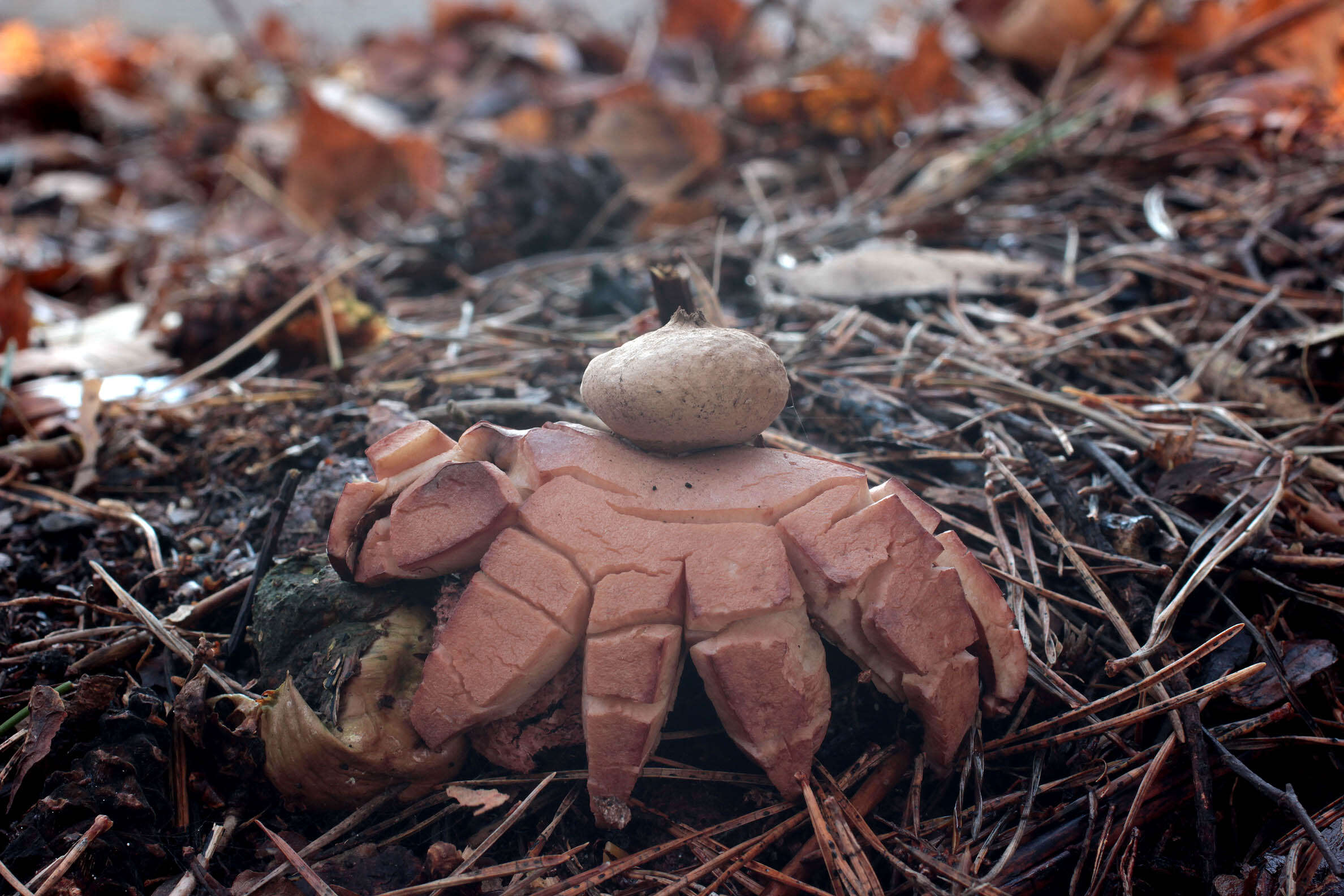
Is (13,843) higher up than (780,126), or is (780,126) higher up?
(780,126)

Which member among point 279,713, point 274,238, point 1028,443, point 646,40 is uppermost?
point 646,40

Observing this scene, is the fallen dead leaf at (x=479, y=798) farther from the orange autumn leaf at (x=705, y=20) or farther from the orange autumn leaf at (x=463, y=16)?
the orange autumn leaf at (x=463, y=16)

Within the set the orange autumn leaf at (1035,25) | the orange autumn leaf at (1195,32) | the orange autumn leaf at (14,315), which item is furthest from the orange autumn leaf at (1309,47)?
the orange autumn leaf at (14,315)

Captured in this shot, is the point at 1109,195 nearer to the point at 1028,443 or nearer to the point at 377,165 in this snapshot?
the point at 1028,443

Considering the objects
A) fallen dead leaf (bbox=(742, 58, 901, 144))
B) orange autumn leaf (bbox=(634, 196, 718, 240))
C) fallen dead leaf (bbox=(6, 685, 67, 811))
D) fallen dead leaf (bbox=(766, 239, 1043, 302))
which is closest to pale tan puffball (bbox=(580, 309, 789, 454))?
fallen dead leaf (bbox=(6, 685, 67, 811))

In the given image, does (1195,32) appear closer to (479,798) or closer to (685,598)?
(685,598)

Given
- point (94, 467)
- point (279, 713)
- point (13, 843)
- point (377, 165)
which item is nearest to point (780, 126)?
point (377, 165)

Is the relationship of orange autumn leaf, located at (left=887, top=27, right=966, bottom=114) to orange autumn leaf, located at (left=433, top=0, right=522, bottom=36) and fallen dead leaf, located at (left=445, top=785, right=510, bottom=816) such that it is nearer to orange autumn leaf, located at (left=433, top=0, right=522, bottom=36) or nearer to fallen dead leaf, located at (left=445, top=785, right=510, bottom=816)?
fallen dead leaf, located at (left=445, top=785, right=510, bottom=816)
